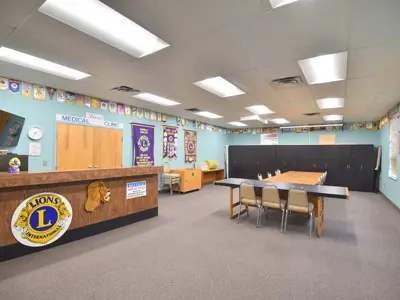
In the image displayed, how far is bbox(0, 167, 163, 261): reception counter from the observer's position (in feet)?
8.94

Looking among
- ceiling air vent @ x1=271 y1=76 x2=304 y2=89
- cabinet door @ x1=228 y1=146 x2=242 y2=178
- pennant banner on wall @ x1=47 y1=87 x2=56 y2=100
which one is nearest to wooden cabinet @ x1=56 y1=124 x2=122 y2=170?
pennant banner on wall @ x1=47 y1=87 x2=56 y2=100

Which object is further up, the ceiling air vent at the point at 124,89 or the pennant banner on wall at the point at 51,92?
the ceiling air vent at the point at 124,89

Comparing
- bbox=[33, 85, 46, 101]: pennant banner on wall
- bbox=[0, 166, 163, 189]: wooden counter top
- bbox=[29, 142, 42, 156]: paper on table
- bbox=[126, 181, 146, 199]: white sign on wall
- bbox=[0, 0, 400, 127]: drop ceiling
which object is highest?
bbox=[0, 0, 400, 127]: drop ceiling

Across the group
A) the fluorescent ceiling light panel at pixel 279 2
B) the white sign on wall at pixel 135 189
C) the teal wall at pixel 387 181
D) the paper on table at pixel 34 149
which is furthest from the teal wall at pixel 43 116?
the teal wall at pixel 387 181

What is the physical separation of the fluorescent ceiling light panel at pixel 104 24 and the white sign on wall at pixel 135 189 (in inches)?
93.0

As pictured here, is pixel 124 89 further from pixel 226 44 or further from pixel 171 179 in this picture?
pixel 171 179

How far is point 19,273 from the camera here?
2.43 m

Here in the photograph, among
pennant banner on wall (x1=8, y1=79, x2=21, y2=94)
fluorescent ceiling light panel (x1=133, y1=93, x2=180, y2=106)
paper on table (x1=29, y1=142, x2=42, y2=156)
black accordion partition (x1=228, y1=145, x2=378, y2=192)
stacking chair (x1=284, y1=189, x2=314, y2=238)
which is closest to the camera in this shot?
stacking chair (x1=284, y1=189, x2=314, y2=238)

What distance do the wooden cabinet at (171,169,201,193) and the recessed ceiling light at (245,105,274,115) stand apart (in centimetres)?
286

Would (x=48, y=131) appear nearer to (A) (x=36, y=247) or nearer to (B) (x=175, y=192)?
(A) (x=36, y=247)

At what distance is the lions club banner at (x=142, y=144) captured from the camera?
647 centimetres

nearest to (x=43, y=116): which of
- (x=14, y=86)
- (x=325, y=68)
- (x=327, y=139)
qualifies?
(x=14, y=86)

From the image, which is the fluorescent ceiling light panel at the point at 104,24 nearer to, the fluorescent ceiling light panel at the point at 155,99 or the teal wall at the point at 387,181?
the fluorescent ceiling light panel at the point at 155,99

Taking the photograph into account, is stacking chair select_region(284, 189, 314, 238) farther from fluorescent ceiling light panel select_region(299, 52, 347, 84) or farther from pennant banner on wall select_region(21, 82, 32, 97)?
pennant banner on wall select_region(21, 82, 32, 97)
